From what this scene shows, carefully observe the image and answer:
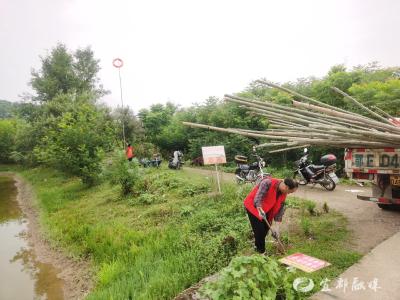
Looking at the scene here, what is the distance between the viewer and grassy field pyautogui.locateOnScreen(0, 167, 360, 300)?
4.66 meters

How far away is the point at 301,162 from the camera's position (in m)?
9.77

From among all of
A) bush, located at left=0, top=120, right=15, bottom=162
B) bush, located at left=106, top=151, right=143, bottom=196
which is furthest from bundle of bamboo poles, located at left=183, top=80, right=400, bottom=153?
bush, located at left=0, top=120, right=15, bottom=162

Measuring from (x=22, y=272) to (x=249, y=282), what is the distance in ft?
19.6

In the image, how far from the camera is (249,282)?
3043mm

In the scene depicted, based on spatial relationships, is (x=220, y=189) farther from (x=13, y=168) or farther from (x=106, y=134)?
(x=13, y=168)

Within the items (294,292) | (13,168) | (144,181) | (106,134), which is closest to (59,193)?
(106,134)

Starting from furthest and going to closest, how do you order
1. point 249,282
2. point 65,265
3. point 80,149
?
point 80,149 → point 65,265 → point 249,282

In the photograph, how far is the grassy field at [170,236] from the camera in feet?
15.3

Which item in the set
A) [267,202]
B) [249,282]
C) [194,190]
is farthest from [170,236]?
[194,190]

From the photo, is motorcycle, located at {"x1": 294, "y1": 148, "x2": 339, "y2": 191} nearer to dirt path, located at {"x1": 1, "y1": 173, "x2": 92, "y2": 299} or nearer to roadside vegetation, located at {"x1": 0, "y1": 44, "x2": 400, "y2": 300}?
roadside vegetation, located at {"x1": 0, "y1": 44, "x2": 400, "y2": 300}

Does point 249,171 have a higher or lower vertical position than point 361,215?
higher

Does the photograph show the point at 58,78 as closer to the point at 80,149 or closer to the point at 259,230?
the point at 80,149

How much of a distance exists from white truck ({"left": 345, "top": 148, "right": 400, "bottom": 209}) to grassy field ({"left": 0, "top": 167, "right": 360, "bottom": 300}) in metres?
0.85

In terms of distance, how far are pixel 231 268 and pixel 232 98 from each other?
7.28 ft
